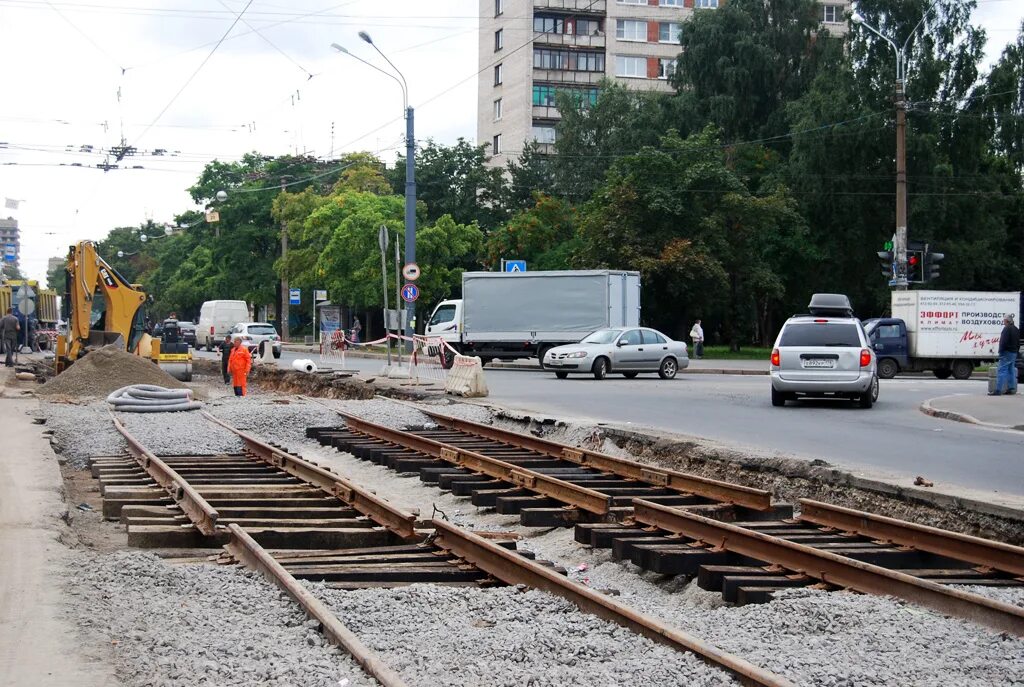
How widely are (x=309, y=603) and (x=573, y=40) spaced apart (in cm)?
7992

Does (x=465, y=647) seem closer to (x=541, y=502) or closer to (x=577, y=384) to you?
(x=541, y=502)

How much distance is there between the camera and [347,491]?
394 inches

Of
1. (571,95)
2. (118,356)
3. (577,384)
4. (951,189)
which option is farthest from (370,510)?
(571,95)

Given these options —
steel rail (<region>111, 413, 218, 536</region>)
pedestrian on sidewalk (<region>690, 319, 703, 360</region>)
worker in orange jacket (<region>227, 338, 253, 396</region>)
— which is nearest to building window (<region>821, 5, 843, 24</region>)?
pedestrian on sidewalk (<region>690, 319, 703, 360</region>)

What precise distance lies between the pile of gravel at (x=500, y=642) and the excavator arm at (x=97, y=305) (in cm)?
2386

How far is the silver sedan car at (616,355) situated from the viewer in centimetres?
3209

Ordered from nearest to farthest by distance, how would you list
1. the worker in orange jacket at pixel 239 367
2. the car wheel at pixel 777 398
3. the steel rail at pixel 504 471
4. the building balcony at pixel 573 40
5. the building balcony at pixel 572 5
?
the steel rail at pixel 504 471, the car wheel at pixel 777 398, the worker in orange jacket at pixel 239 367, the building balcony at pixel 572 5, the building balcony at pixel 573 40

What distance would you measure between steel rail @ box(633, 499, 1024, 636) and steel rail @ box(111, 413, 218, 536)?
10.7ft

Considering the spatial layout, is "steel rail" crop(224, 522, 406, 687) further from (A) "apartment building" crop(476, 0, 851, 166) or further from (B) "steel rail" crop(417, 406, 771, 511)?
(A) "apartment building" crop(476, 0, 851, 166)

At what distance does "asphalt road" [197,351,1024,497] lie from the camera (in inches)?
526

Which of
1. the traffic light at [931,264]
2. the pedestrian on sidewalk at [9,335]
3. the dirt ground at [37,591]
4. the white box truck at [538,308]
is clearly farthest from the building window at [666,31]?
the dirt ground at [37,591]

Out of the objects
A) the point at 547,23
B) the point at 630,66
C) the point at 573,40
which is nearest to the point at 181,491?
the point at 547,23

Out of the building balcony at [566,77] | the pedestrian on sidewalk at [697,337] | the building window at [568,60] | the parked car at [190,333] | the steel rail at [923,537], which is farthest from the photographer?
the building balcony at [566,77]

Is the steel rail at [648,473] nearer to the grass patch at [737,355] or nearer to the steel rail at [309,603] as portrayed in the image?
the steel rail at [309,603]
